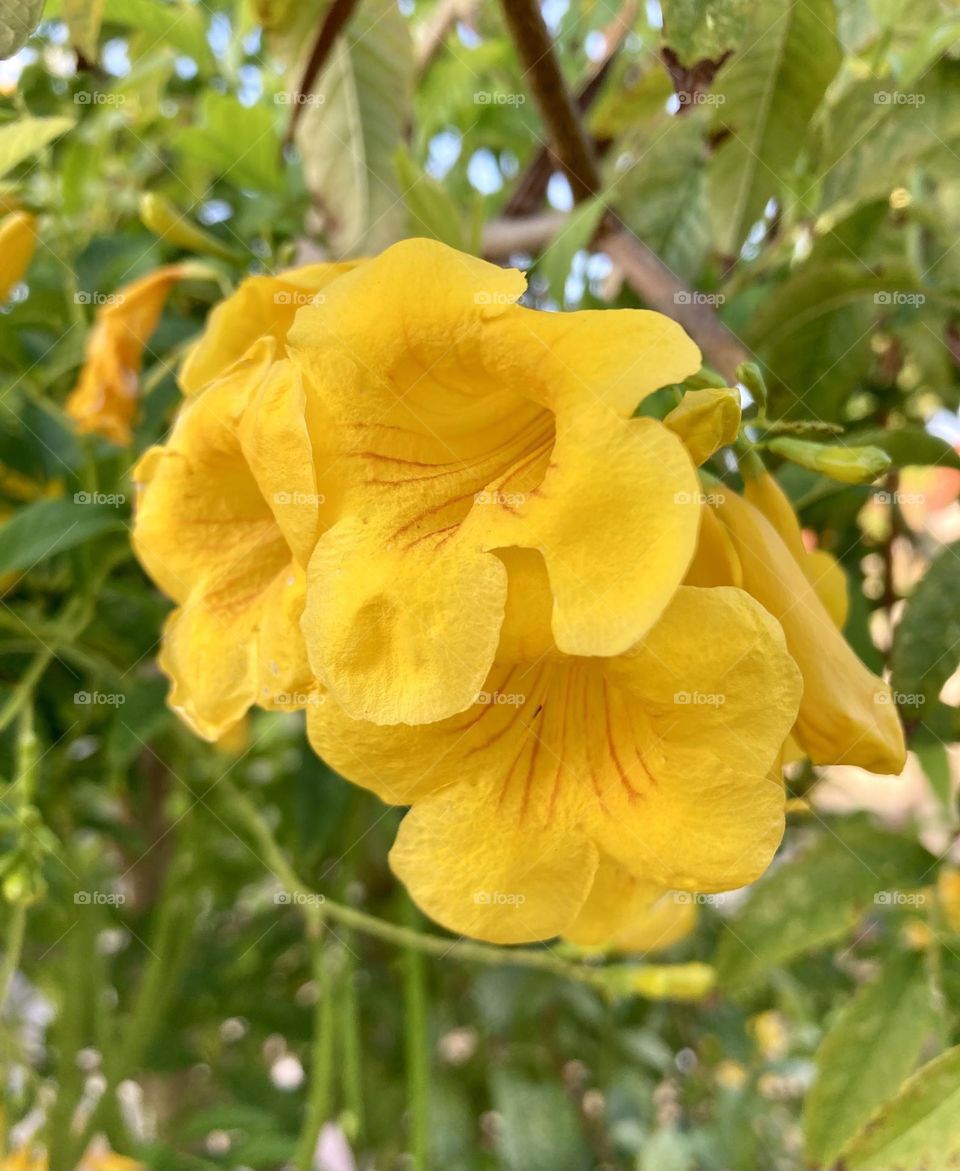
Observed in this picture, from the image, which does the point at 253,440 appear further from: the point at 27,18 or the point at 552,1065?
the point at 552,1065

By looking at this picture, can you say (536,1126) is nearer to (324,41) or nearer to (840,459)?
(840,459)

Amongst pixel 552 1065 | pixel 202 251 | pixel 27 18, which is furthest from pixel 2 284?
pixel 552 1065

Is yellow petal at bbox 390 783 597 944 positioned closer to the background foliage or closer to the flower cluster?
the flower cluster

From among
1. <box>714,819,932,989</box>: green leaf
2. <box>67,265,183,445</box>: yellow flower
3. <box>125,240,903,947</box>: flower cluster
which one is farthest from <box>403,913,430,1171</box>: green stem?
<box>67,265,183,445</box>: yellow flower

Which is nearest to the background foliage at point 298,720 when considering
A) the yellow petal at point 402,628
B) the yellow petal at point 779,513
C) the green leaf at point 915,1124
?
the green leaf at point 915,1124

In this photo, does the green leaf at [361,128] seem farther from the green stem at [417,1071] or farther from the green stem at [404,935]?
the green stem at [417,1071]

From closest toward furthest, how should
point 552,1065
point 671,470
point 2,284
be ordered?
point 671,470 < point 2,284 < point 552,1065
